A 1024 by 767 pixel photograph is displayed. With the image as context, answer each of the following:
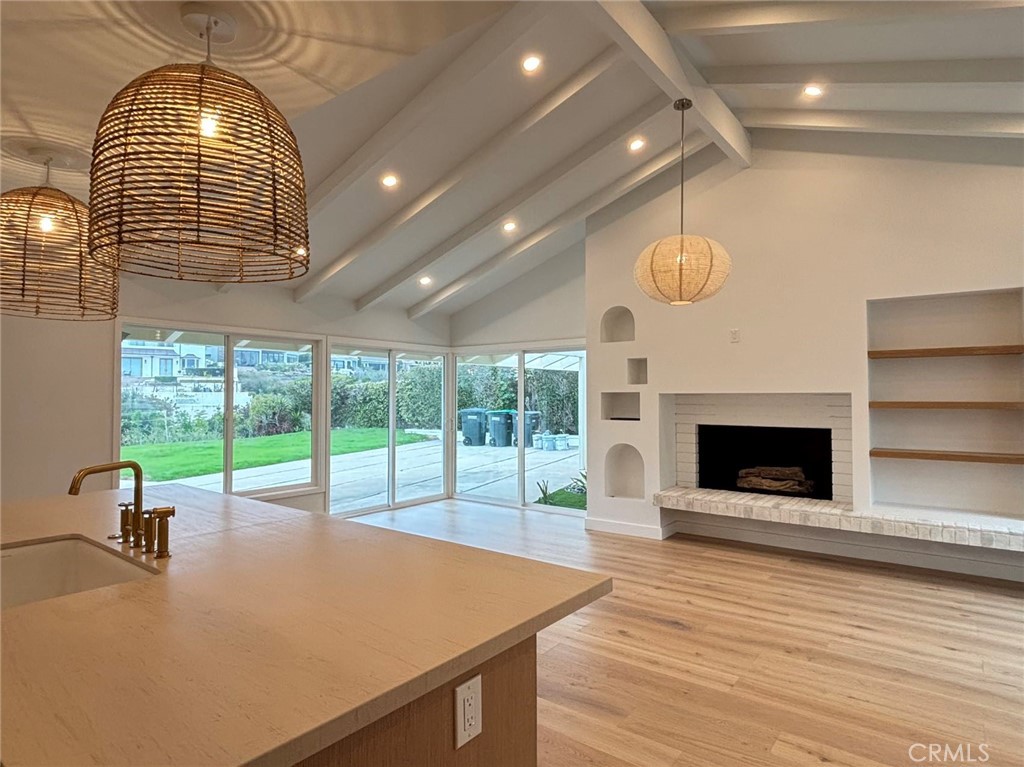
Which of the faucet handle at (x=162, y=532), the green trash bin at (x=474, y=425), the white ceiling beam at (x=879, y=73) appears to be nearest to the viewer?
the faucet handle at (x=162, y=532)

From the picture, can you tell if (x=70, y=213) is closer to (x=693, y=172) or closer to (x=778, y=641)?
(x=778, y=641)

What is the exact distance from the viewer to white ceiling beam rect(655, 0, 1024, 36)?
105 inches

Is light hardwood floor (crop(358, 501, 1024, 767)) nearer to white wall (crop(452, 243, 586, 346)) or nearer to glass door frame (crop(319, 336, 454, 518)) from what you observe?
white wall (crop(452, 243, 586, 346))

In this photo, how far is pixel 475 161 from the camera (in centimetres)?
432

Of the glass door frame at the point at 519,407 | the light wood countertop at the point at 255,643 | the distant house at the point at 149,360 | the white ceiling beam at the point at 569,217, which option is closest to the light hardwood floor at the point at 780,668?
the light wood countertop at the point at 255,643

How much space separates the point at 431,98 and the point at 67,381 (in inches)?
135

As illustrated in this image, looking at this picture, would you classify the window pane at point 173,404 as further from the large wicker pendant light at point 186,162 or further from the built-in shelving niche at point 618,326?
the large wicker pendant light at point 186,162

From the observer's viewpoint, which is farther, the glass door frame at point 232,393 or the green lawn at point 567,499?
the green lawn at point 567,499

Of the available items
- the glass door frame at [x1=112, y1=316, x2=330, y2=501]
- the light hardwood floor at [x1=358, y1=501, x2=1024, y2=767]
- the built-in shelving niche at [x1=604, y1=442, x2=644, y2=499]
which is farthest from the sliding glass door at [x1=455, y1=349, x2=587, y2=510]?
the light hardwood floor at [x1=358, y1=501, x2=1024, y2=767]

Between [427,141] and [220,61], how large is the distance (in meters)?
2.64

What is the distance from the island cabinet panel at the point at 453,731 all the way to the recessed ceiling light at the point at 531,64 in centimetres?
324

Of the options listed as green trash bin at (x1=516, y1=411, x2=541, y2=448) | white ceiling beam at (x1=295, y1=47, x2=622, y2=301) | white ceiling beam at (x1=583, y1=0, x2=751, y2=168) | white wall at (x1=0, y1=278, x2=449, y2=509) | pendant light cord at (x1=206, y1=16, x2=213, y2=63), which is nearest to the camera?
pendant light cord at (x1=206, y1=16, x2=213, y2=63)

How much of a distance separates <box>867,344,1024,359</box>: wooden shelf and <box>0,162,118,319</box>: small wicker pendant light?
4.85 m

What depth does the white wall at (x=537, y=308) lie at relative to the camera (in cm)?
660
